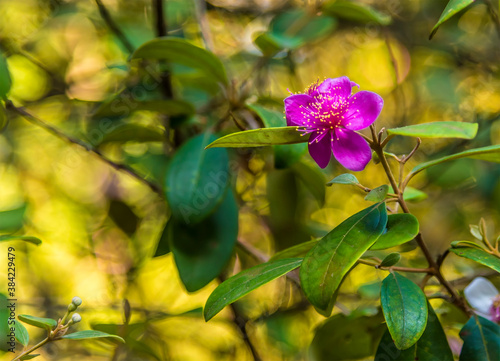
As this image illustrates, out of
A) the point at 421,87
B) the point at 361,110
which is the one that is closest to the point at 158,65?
the point at 361,110

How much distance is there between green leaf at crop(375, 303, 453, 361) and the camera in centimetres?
87

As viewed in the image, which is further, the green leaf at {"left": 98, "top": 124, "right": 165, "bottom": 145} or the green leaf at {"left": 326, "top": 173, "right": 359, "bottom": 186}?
the green leaf at {"left": 98, "top": 124, "right": 165, "bottom": 145}

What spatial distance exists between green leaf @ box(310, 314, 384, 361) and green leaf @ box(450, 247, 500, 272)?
0.37 meters

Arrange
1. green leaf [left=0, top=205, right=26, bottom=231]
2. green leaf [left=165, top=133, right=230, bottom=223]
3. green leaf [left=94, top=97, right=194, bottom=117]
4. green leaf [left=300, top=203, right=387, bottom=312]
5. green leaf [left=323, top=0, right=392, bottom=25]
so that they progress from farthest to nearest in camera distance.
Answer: green leaf [left=323, top=0, right=392, bottom=25] < green leaf [left=94, top=97, right=194, bottom=117] < green leaf [left=165, top=133, right=230, bottom=223] < green leaf [left=0, top=205, right=26, bottom=231] < green leaf [left=300, top=203, right=387, bottom=312]

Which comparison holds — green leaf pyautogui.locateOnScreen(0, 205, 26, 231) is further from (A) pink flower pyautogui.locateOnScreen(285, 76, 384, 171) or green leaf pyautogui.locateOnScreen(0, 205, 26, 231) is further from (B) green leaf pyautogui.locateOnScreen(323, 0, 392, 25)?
(B) green leaf pyautogui.locateOnScreen(323, 0, 392, 25)

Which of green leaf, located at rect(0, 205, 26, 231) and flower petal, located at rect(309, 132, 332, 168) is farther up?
flower petal, located at rect(309, 132, 332, 168)

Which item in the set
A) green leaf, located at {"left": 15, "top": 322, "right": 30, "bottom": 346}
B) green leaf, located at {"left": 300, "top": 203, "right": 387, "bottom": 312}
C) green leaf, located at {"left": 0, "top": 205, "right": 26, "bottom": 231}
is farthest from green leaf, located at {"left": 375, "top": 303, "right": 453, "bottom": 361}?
green leaf, located at {"left": 0, "top": 205, "right": 26, "bottom": 231}

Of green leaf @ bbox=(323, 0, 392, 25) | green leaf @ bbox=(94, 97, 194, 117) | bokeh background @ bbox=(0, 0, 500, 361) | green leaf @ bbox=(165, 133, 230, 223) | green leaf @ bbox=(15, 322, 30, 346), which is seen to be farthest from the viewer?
bokeh background @ bbox=(0, 0, 500, 361)

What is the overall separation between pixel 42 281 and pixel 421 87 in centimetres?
171

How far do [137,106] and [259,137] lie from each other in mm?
552

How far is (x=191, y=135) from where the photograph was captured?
4.59 feet

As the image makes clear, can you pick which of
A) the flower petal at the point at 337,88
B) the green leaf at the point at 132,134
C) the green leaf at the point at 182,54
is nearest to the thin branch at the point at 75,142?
the green leaf at the point at 132,134

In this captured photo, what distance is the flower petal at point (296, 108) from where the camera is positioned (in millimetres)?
849

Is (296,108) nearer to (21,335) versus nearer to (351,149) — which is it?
(351,149)
